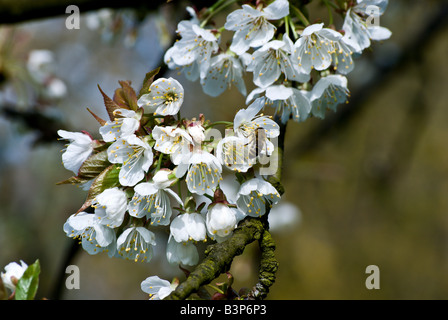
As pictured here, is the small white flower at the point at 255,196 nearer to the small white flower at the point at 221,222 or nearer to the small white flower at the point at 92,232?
the small white flower at the point at 221,222

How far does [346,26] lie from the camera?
1.24 metres

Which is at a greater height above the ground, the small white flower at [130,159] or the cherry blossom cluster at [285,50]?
the cherry blossom cluster at [285,50]

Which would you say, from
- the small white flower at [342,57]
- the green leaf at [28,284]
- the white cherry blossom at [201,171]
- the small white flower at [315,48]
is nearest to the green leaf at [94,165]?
the white cherry blossom at [201,171]

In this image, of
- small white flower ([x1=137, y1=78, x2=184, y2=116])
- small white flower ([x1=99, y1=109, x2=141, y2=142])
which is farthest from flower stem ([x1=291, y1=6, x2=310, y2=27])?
small white flower ([x1=99, y1=109, x2=141, y2=142])

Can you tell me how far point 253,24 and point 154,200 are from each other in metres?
0.60

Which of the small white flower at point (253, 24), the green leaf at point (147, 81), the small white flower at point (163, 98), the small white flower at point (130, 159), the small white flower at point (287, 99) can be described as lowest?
the small white flower at point (130, 159)

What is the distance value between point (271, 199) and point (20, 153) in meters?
6.72

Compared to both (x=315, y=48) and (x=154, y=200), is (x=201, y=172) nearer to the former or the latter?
(x=154, y=200)

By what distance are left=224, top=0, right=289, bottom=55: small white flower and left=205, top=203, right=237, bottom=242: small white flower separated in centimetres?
49

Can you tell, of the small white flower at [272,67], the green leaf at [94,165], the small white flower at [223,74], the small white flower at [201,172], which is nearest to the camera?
the small white flower at [201,172]

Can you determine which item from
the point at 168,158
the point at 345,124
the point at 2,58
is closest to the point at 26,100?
the point at 2,58

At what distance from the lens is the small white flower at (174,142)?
0.99 meters

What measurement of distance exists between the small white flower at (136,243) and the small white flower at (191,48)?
0.55 meters
